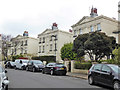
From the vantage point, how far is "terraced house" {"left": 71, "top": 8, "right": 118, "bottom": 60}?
3108 cm

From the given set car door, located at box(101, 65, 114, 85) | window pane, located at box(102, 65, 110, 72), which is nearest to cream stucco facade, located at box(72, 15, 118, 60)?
window pane, located at box(102, 65, 110, 72)

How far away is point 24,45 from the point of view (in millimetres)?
55281

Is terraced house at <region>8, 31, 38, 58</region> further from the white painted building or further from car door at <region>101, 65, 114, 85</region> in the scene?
car door at <region>101, 65, 114, 85</region>

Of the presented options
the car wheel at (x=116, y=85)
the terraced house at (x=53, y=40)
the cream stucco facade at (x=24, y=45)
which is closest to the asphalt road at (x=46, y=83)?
the car wheel at (x=116, y=85)

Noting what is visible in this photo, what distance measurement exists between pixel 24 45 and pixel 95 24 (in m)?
29.7

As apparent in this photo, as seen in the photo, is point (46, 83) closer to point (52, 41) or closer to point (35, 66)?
point (35, 66)

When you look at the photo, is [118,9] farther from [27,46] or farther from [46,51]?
[27,46]

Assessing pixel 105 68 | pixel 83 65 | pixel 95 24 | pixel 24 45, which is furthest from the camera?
pixel 24 45

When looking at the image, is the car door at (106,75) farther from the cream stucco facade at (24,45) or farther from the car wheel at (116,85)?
the cream stucco facade at (24,45)

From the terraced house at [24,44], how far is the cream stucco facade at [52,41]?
7.03 m

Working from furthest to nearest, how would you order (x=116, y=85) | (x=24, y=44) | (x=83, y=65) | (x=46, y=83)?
(x=24, y=44) < (x=83, y=65) < (x=46, y=83) < (x=116, y=85)

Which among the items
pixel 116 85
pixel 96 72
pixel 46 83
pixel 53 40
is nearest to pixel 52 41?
pixel 53 40

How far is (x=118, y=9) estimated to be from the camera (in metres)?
25.6

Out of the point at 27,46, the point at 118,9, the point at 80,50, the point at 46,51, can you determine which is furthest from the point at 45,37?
the point at 80,50
